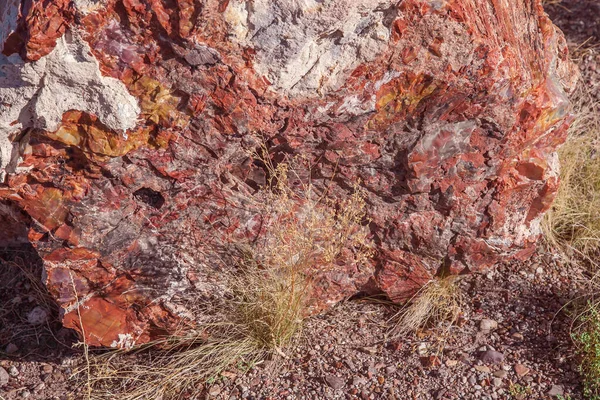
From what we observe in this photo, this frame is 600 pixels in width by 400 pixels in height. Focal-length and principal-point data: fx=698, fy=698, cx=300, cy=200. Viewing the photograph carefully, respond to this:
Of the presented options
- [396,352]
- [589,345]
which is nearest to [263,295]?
[396,352]

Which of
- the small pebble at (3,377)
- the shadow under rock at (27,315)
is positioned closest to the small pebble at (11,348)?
the shadow under rock at (27,315)

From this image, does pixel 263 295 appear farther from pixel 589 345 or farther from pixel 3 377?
pixel 589 345

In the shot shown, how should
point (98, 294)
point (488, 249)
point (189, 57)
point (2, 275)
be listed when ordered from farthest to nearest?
point (2, 275)
point (488, 249)
point (98, 294)
point (189, 57)

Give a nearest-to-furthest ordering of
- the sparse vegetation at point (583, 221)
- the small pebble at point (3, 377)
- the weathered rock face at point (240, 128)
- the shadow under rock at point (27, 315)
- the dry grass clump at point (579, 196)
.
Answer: the weathered rock face at point (240, 128) < the sparse vegetation at point (583, 221) < the small pebble at point (3, 377) < the shadow under rock at point (27, 315) < the dry grass clump at point (579, 196)

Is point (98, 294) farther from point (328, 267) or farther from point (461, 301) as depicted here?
point (461, 301)

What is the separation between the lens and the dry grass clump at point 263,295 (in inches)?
114

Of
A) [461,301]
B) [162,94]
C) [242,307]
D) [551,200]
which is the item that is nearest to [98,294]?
[242,307]

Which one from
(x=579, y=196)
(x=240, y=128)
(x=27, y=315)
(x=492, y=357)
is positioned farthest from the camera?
(x=579, y=196)

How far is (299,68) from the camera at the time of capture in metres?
2.62

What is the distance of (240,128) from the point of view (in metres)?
2.70

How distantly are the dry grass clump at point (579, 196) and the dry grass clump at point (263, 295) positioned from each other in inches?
46.7

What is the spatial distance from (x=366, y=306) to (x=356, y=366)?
1.26ft

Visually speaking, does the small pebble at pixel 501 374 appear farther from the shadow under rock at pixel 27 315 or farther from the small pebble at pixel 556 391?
the shadow under rock at pixel 27 315

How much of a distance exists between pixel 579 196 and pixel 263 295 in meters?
1.89
